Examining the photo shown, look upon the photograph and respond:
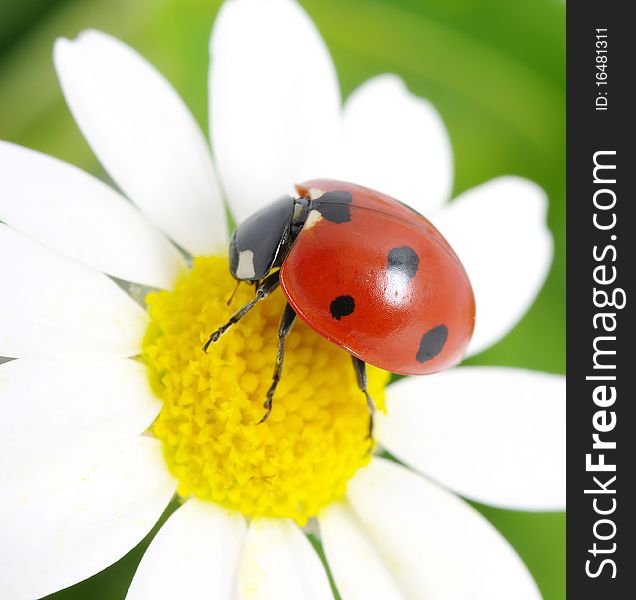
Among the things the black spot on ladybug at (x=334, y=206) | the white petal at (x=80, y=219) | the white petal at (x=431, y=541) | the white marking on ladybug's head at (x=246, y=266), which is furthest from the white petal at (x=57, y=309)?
the white petal at (x=431, y=541)

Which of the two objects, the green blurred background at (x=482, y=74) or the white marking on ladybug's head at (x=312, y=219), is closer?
the white marking on ladybug's head at (x=312, y=219)

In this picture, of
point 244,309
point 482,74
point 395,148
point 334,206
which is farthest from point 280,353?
point 482,74

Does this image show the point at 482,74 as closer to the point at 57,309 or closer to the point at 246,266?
the point at 246,266

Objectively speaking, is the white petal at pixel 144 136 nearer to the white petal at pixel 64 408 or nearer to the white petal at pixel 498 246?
the white petal at pixel 64 408

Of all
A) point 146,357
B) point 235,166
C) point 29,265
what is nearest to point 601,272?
point 235,166

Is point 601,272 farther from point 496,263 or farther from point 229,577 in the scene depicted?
point 229,577

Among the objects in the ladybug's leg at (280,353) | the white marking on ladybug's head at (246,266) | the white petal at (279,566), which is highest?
the white marking on ladybug's head at (246,266)

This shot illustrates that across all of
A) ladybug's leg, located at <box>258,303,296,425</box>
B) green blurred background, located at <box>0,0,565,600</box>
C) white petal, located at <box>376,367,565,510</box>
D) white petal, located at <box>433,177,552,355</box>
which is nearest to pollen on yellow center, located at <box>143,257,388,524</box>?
ladybug's leg, located at <box>258,303,296,425</box>
